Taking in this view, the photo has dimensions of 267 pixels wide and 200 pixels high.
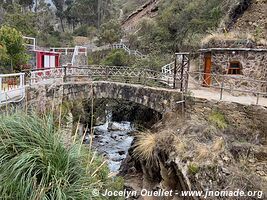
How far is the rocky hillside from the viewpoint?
1712 cm

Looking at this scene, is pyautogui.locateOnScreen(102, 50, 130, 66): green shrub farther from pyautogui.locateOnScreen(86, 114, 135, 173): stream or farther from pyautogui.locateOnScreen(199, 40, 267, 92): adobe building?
pyautogui.locateOnScreen(199, 40, 267, 92): adobe building

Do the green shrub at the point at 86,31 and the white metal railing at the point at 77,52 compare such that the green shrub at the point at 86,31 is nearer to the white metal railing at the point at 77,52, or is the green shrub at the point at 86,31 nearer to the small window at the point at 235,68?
the white metal railing at the point at 77,52

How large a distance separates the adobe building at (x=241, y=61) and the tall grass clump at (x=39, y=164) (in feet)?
32.8

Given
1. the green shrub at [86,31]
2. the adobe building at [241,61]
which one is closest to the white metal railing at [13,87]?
the adobe building at [241,61]

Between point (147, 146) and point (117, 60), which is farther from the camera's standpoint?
point (117, 60)

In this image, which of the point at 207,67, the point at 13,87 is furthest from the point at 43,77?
the point at 207,67

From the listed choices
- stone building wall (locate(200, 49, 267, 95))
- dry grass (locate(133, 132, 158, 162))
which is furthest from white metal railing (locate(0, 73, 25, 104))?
stone building wall (locate(200, 49, 267, 95))

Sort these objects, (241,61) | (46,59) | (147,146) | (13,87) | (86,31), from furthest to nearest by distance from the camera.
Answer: (86,31) → (46,59) → (241,61) → (13,87) → (147,146)

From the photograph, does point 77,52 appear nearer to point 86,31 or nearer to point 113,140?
point 113,140

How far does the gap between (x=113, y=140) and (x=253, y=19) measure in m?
10.7

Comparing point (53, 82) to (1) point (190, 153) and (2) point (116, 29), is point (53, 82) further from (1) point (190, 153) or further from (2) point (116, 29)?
(2) point (116, 29)

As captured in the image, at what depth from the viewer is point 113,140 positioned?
2042 centimetres

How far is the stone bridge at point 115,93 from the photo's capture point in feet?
42.8

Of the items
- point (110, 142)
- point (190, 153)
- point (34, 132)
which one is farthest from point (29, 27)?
point (34, 132)
